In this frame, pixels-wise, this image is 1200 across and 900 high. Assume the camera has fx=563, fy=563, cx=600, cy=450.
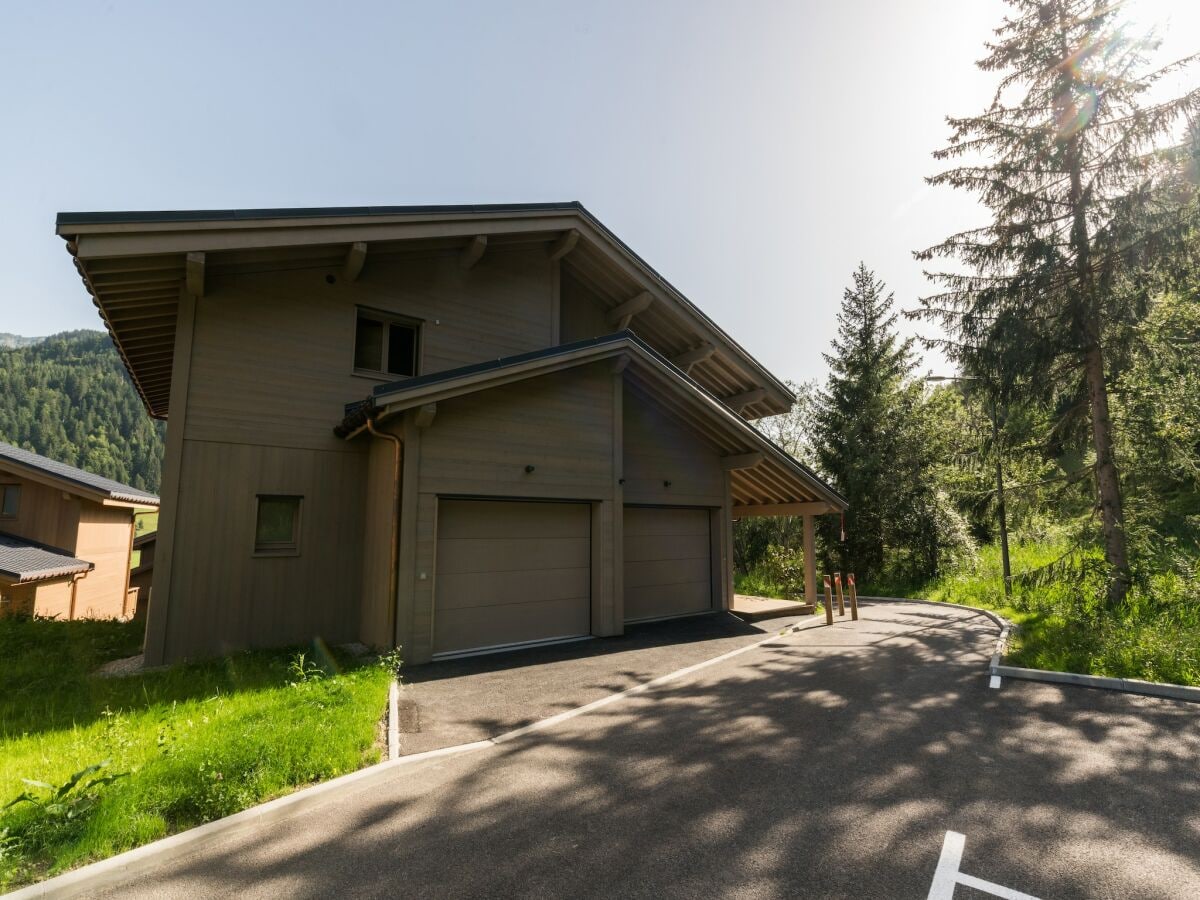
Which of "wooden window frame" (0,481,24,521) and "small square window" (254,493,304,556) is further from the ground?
"wooden window frame" (0,481,24,521)

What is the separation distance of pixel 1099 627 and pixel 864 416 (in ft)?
54.4

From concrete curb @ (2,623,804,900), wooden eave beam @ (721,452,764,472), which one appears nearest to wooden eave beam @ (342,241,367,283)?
concrete curb @ (2,623,804,900)

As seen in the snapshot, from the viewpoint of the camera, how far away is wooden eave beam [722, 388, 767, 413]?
16.3m

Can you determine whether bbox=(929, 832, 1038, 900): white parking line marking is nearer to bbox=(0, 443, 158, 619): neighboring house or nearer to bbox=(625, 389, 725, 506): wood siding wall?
bbox=(625, 389, 725, 506): wood siding wall

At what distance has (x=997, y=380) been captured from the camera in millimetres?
12805

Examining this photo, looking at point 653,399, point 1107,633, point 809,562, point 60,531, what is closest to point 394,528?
point 653,399

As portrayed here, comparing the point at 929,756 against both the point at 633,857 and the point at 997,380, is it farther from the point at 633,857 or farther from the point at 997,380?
the point at 997,380

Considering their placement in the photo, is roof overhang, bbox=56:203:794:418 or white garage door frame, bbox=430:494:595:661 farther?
white garage door frame, bbox=430:494:595:661

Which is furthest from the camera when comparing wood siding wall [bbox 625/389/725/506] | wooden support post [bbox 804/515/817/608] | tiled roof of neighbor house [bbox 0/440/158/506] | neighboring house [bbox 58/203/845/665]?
tiled roof of neighbor house [bbox 0/440/158/506]

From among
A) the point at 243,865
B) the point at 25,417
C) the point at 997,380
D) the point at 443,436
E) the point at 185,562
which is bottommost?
the point at 243,865

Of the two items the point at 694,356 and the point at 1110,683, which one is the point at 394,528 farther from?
the point at 1110,683

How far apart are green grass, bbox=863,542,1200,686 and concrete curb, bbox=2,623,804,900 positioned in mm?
7793

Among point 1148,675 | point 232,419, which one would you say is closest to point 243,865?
point 232,419

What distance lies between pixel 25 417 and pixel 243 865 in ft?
418
